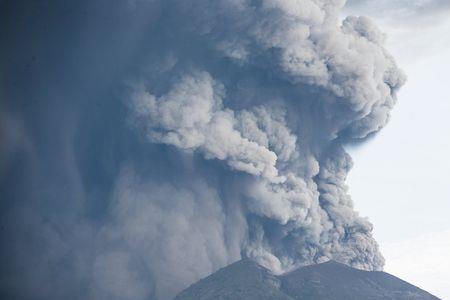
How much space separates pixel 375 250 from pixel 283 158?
17.8 meters

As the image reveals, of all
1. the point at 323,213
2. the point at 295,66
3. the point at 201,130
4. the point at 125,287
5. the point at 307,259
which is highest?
the point at 295,66

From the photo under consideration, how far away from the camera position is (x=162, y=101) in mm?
47344

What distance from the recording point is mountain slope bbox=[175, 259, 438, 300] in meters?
52.5

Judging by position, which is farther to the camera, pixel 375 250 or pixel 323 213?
pixel 375 250

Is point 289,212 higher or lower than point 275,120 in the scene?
lower

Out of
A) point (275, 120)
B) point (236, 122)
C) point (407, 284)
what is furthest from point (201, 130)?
point (407, 284)

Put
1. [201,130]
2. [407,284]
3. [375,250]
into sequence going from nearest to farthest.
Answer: [201,130]
[375,250]
[407,284]

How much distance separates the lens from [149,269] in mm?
48312

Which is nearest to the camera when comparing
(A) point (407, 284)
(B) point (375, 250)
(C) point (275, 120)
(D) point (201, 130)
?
(D) point (201, 130)

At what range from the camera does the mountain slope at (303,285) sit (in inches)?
2068

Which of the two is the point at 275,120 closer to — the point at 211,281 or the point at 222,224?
the point at 222,224

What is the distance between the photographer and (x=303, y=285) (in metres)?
56.2

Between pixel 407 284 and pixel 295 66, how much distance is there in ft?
106

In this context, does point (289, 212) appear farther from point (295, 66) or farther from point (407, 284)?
point (407, 284)
